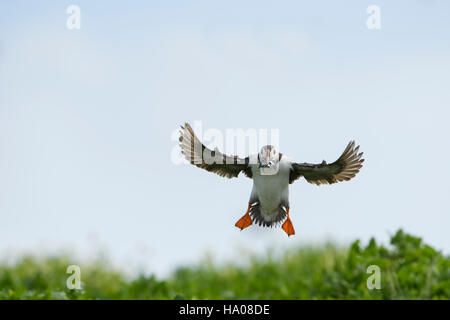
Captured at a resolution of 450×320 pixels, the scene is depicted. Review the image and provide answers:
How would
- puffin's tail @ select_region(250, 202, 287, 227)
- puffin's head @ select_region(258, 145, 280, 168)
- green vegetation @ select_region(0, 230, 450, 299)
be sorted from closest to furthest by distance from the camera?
1. puffin's head @ select_region(258, 145, 280, 168)
2. puffin's tail @ select_region(250, 202, 287, 227)
3. green vegetation @ select_region(0, 230, 450, 299)

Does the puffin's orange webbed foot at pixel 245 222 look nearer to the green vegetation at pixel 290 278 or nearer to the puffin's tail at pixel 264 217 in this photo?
the puffin's tail at pixel 264 217

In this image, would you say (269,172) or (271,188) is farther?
(271,188)

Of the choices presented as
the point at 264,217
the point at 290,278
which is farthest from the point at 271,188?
the point at 290,278

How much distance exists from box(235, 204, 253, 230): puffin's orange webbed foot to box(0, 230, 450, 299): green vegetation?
427 cm

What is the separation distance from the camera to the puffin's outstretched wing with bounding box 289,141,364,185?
107 inches

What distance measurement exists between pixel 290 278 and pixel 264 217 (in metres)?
10.1

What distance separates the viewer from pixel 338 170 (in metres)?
2.79

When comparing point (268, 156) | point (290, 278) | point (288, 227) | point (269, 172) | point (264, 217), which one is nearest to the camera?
point (268, 156)

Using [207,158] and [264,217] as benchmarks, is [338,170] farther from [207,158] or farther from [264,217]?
[207,158]

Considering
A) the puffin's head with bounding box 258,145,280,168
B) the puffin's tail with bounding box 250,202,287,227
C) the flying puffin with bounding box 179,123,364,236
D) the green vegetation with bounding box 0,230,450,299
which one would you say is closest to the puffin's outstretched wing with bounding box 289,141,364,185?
the flying puffin with bounding box 179,123,364,236

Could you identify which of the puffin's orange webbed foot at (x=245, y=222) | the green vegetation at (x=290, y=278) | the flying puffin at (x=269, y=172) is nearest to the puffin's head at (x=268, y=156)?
the flying puffin at (x=269, y=172)

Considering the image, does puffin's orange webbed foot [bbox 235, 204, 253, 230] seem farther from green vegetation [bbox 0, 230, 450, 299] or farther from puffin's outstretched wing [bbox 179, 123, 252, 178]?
green vegetation [bbox 0, 230, 450, 299]

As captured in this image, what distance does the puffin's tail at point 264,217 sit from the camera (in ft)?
8.77

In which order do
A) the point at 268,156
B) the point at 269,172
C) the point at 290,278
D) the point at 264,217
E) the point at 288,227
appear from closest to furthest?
the point at 268,156
the point at 269,172
the point at 288,227
the point at 264,217
the point at 290,278
